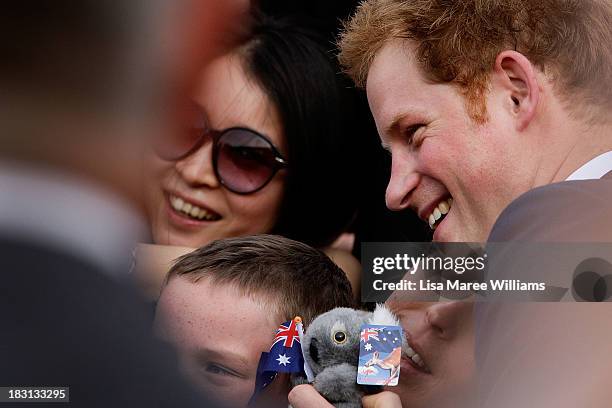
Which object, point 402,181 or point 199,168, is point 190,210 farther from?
point 402,181

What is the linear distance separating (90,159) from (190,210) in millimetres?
255

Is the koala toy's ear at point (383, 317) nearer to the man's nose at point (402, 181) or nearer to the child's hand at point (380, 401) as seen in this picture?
the child's hand at point (380, 401)

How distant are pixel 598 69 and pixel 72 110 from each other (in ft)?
3.65

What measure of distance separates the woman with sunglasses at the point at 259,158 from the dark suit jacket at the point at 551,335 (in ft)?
1.32

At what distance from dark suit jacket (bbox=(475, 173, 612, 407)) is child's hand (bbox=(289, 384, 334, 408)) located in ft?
1.02

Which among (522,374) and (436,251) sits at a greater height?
(436,251)

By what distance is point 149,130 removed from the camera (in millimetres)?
2125

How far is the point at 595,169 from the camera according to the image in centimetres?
180

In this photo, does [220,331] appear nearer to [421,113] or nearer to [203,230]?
[203,230]

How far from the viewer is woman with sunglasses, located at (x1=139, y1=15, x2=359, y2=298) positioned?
2119 millimetres

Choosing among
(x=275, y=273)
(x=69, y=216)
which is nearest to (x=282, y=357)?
(x=275, y=273)

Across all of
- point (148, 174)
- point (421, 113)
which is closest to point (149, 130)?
point (148, 174)

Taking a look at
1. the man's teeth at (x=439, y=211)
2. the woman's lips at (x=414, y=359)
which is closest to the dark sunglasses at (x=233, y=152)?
the man's teeth at (x=439, y=211)

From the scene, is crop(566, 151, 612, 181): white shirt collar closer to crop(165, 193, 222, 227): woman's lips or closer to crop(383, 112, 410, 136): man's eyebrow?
crop(383, 112, 410, 136): man's eyebrow
